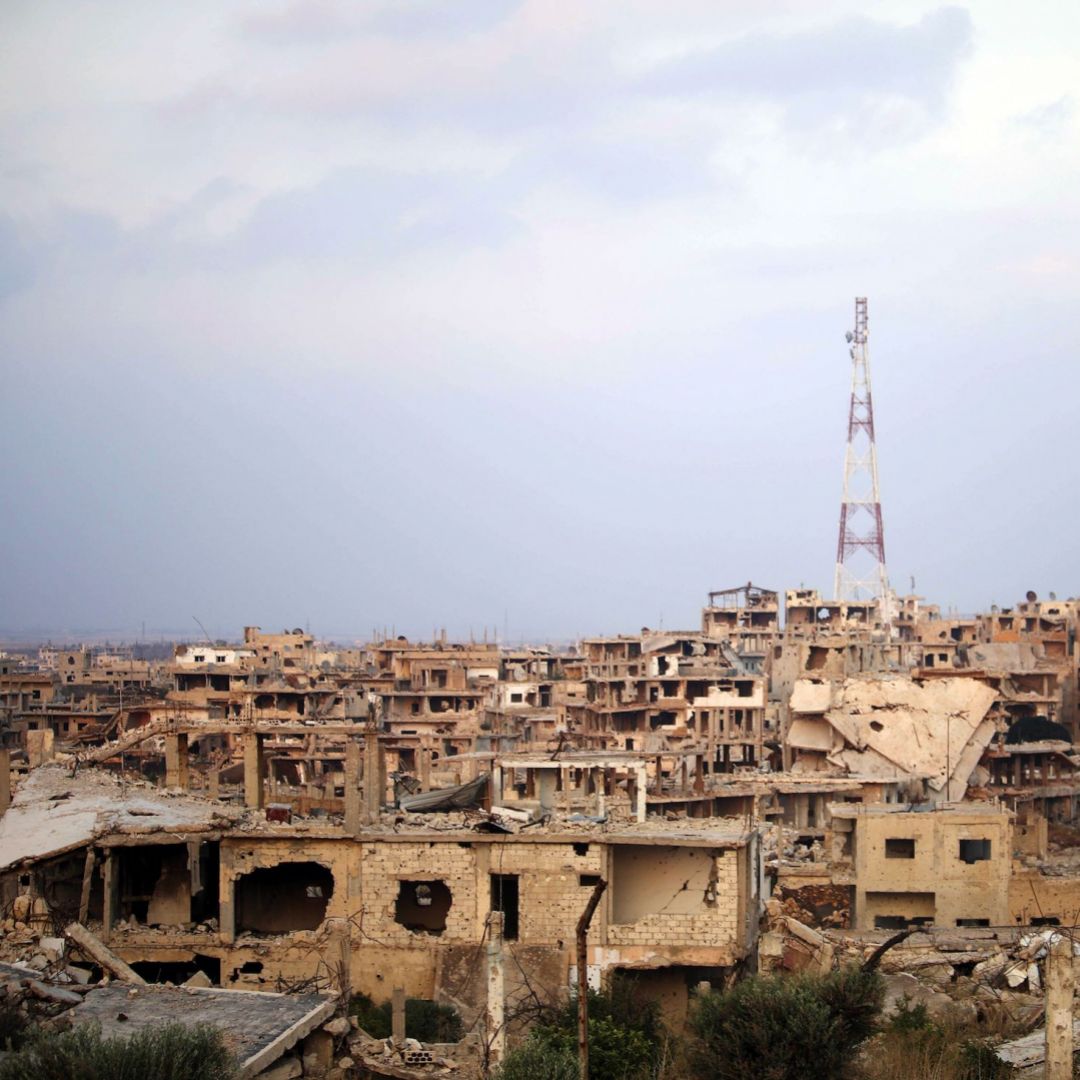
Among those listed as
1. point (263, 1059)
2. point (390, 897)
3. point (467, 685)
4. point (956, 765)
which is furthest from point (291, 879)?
point (467, 685)

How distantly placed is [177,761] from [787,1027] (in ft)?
57.3

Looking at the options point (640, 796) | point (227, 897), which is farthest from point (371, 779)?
point (640, 796)

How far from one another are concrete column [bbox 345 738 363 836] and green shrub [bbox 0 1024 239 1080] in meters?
9.61

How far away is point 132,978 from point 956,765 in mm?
31049

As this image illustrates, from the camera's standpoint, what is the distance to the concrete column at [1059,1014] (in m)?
20.1

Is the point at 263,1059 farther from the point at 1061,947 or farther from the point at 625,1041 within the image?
the point at 1061,947

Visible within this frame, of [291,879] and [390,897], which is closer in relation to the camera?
[390,897]

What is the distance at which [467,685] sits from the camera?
67250 mm

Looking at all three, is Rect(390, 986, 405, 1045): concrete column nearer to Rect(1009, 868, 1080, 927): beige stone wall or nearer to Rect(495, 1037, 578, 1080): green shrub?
Rect(495, 1037, 578, 1080): green shrub

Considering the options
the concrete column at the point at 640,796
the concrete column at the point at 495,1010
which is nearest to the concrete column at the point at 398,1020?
the concrete column at the point at 495,1010

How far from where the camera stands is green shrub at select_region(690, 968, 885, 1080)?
2161cm

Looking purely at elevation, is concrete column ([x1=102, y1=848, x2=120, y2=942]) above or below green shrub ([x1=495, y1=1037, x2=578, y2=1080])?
above

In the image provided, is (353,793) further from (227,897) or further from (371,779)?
(227,897)

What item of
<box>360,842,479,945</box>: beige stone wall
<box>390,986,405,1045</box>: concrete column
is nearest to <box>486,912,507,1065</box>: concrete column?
<box>390,986,405,1045</box>: concrete column
